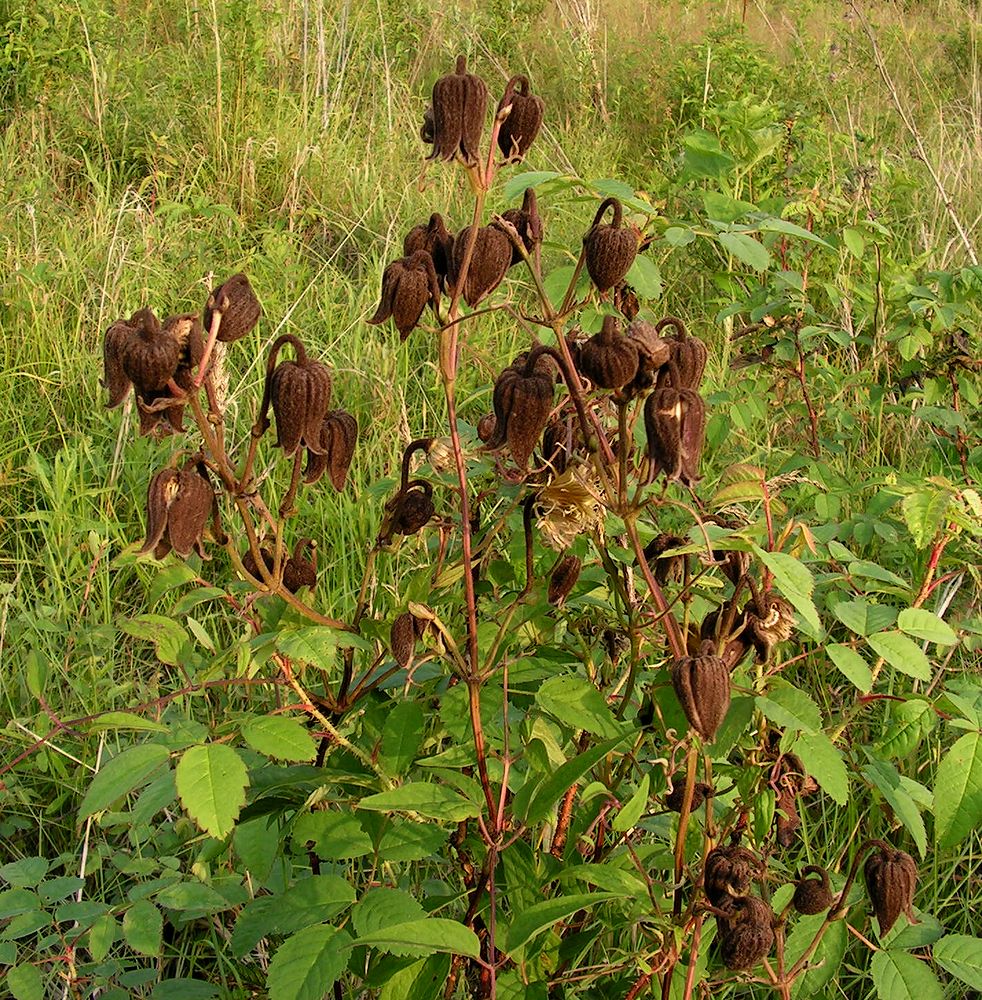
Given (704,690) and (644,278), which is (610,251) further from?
(704,690)

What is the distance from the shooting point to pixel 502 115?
1.24 meters

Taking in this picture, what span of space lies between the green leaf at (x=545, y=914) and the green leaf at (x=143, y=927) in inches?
20.5

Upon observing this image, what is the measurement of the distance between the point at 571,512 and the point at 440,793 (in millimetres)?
311

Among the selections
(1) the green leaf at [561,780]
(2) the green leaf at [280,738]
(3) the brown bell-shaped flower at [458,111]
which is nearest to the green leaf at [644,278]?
(3) the brown bell-shaped flower at [458,111]

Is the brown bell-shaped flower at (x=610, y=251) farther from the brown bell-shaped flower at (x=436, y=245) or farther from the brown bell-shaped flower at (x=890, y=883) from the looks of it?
the brown bell-shaped flower at (x=890, y=883)

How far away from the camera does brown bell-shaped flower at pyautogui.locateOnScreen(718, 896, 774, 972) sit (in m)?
1.19

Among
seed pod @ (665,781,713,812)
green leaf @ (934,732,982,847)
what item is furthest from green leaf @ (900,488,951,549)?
seed pod @ (665,781,713,812)

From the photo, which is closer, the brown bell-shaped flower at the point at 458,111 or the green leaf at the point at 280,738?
the green leaf at the point at 280,738

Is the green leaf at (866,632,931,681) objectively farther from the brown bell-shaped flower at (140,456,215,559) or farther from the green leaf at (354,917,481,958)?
the brown bell-shaped flower at (140,456,215,559)

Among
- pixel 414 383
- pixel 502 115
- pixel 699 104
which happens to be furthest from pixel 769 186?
pixel 502 115

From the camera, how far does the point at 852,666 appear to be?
3.97 ft

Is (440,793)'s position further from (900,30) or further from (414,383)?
(900,30)

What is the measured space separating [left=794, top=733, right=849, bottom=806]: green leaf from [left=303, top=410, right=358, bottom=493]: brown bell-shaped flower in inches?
21.0

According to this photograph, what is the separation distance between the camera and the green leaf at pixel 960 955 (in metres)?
1.26
